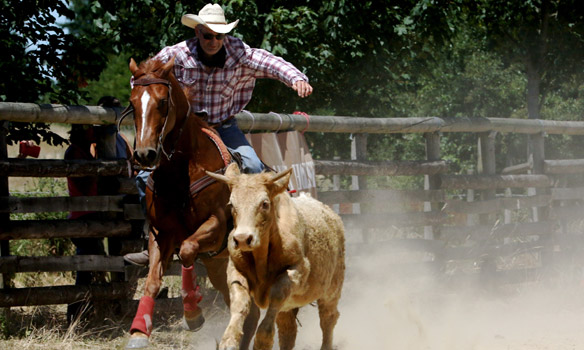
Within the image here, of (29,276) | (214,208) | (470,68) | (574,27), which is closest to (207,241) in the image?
(214,208)

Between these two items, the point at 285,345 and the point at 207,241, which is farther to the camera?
the point at 285,345

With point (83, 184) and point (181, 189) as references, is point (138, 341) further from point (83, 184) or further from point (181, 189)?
point (83, 184)

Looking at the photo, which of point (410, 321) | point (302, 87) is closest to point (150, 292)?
point (302, 87)

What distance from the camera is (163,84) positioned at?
6.05 meters

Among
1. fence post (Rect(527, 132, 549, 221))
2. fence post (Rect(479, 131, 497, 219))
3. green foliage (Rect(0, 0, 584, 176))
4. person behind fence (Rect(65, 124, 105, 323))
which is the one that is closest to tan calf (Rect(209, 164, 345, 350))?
person behind fence (Rect(65, 124, 105, 323))

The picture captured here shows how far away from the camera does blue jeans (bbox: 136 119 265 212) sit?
22.1 ft

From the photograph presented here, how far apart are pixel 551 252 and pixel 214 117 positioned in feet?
23.5

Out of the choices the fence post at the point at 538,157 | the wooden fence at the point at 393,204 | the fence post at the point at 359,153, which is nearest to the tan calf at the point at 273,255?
the wooden fence at the point at 393,204

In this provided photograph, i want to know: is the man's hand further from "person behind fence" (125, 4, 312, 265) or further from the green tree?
the green tree

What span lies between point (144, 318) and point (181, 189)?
45.3 inches

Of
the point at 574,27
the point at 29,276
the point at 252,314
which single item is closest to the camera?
the point at 252,314

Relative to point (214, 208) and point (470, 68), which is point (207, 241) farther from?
point (470, 68)

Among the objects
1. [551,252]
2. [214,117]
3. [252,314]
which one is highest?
[214,117]

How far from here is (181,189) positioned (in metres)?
6.35
